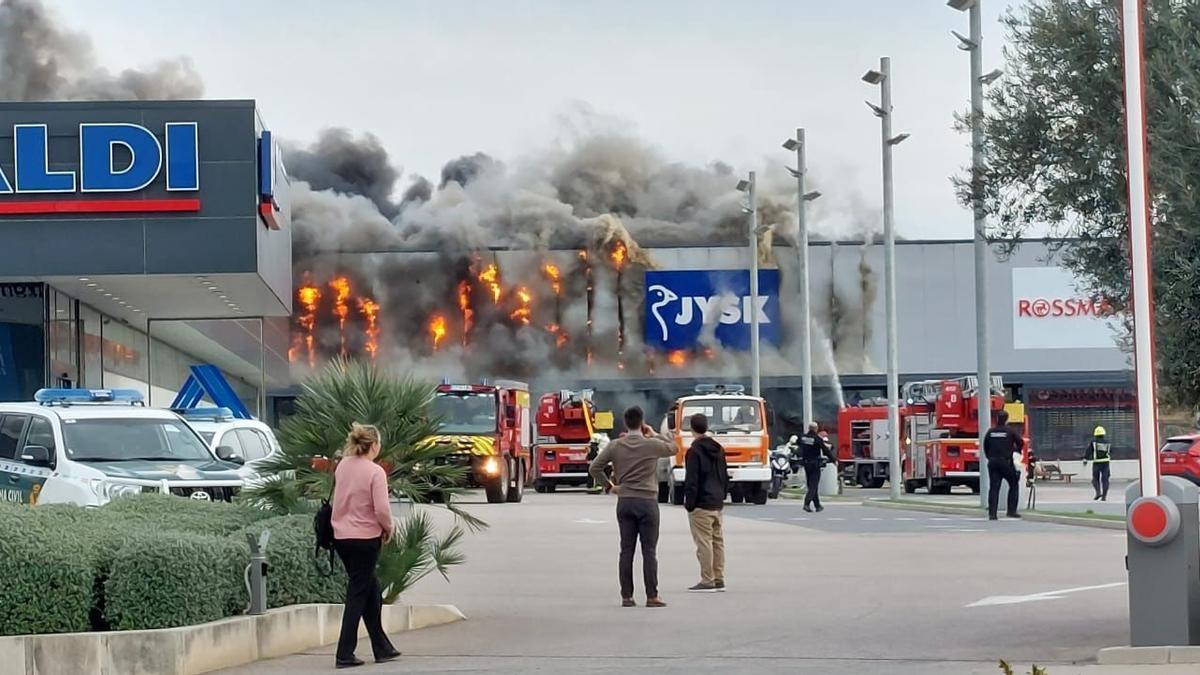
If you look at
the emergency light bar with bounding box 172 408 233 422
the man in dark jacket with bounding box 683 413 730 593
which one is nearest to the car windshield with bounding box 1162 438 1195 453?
the emergency light bar with bounding box 172 408 233 422

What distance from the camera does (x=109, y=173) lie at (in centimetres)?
3288

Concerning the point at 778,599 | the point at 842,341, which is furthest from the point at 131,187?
the point at 842,341

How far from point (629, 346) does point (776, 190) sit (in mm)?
11247

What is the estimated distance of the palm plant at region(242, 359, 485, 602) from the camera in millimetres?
14219

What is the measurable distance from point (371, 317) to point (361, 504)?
56.3m

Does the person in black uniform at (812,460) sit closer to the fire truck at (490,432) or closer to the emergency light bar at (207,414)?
the fire truck at (490,432)

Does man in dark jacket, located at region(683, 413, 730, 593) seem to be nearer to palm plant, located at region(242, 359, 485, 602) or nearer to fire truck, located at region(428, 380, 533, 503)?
palm plant, located at region(242, 359, 485, 602)

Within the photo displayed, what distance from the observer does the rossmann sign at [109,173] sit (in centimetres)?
3284

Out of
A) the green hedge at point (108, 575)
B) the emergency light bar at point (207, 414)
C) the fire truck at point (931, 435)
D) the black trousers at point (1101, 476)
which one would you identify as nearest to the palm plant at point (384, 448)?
the green hedge at point (108, 575)

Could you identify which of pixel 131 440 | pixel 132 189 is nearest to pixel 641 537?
pixel 131 440

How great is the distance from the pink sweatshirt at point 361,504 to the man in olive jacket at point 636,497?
4.58m

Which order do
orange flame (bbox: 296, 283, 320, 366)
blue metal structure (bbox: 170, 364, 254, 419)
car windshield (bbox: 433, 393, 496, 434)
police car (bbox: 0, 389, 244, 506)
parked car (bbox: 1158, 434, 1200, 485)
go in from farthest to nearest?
orange flame (bbox: 296, 283, 320, 366)
car windshield (bbox: 433, 393, 496, 434)
parked car (bbox: 1158, 434, 1200, 485)
blue metal structure (bbox: 170, 364, 254, 419)
police car (bbox: 0, 389, 244, 506)

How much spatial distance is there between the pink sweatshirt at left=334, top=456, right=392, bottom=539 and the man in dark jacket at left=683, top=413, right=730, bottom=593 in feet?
19.7

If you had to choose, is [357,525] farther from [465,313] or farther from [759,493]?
[465,313]
